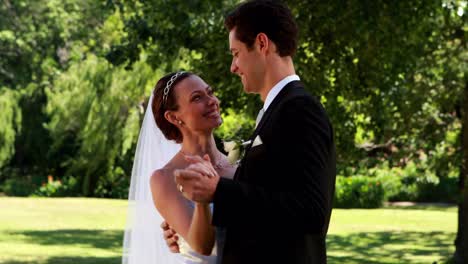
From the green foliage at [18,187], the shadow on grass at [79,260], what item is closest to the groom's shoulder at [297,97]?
the shadow on grass at [79,260]

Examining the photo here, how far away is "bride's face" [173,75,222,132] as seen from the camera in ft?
12.5

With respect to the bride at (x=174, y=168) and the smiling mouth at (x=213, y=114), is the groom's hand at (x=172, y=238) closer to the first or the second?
the bride at (x=174, y=168)

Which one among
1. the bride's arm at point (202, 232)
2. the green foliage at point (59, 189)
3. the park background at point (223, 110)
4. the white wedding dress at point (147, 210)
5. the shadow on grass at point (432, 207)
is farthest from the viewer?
the green foliage at point (59, 189)

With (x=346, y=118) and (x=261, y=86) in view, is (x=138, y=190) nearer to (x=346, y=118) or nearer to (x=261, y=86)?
(x=261, y=86)

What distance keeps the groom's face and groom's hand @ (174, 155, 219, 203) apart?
432 mm

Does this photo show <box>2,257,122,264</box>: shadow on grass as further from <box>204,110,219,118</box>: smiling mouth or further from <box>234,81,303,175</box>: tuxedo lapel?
<box>234,81,303,175</box>: tuxedo lapel

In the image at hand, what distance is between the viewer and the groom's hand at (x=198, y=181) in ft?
9.33

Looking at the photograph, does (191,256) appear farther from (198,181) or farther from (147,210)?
(198,181)

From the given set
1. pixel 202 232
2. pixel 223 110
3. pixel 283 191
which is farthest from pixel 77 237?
pixel 283 191

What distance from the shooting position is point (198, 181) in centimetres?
285

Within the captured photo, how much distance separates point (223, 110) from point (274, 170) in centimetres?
1057

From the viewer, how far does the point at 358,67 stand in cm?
1398

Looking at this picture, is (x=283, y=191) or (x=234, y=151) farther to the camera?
(x=234, y=151)

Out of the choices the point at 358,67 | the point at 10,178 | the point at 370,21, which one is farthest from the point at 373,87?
the point at 10,178
